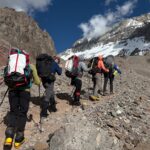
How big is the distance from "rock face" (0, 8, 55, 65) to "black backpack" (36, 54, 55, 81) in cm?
8266

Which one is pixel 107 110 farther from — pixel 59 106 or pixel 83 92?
pixel 83 92

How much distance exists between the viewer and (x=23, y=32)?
104m

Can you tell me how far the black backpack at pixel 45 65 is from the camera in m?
10.8

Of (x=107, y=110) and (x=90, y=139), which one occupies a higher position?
(x=107, y=110)

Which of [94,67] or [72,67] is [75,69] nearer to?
[72,67]

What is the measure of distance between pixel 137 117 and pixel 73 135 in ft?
9.44

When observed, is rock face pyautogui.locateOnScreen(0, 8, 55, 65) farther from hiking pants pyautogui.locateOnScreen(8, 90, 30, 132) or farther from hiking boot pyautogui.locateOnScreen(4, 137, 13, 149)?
hiking boot pyautogui.locateOnScreen(4, 137, 13, 149)

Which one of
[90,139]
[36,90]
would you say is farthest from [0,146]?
[36,90]

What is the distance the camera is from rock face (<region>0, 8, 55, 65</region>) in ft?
321

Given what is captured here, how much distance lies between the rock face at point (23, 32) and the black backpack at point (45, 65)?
82.7 meters


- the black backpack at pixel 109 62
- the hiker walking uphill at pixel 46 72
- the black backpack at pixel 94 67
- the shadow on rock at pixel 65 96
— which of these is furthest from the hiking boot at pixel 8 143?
the black backpack at pixel 109 62

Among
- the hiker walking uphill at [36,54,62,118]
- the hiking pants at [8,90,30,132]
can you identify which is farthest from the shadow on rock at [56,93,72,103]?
the hiking pants at [8,90,30,132]

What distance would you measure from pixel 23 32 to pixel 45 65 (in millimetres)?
95110

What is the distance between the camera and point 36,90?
50.3 ft
